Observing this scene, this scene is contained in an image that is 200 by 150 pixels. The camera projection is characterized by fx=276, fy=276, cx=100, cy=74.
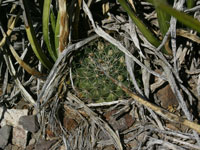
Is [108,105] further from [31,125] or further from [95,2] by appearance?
[95,2]

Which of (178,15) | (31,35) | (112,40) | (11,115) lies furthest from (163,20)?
(11,115)

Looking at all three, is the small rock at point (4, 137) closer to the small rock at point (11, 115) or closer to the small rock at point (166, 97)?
the small rock at point (11, 115)

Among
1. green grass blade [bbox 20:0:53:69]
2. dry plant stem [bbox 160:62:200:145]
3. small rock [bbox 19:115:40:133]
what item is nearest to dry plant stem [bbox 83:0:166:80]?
dry plant stem [bbox 160:62:200:145]

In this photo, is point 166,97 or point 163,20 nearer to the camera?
point 163,20

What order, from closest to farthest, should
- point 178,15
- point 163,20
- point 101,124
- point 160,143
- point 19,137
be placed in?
1. point 178,15
2. point 163,20
3. point 160,143
4. point 101,124
5. point 19,137

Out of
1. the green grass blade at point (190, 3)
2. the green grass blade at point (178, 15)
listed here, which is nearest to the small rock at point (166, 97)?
the green grass blade at point (190, 3)

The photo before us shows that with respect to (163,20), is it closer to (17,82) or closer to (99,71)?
(99,71)
